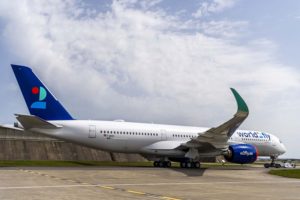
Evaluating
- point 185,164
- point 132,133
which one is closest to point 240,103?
point 185,164

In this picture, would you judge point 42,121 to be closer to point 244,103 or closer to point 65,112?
point 65,112

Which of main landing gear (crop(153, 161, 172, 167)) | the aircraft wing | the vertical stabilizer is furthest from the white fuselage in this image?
the aircraft wing

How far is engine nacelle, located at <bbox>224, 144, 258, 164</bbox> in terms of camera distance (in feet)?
106

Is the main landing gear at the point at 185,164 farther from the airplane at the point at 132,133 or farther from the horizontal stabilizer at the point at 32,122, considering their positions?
the horizontal stabilizer at the point at 32,122

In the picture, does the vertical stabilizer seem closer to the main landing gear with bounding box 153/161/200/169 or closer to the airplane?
the airplane

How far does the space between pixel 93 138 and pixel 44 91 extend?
202 inches

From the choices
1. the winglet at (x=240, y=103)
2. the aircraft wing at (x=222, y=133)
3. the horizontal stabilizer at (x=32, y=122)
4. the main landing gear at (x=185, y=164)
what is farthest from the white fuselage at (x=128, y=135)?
the winglet at (x=240, y=103)

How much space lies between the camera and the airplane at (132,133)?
29527 mm

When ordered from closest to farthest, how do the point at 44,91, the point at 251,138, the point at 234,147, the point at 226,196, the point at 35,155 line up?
the point at 226,196, the point at 44,91, the point at 234,147, the point at 251,138, the point at 35,155

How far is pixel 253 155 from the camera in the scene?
1292 inches

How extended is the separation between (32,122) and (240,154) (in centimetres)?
1627

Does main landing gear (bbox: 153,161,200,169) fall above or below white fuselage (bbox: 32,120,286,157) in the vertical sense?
below

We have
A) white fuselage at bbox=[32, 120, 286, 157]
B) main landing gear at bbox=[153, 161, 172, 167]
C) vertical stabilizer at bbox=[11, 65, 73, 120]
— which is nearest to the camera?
vertical stabilizer at bbox=[11, 65, 73, 120]

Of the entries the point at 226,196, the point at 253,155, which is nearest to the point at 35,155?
the point at 253,155
